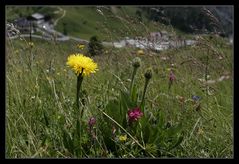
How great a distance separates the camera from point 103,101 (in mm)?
3191

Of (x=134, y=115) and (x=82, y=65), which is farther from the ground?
(x=82, y=65)

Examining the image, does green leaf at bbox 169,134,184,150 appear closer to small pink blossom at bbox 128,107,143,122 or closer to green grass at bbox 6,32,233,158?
green grass at bbox 6,32,233,158

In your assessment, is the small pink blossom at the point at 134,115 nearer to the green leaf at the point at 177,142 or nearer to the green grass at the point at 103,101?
the green grass at the point at 103,101

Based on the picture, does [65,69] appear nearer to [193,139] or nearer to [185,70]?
[185,70]

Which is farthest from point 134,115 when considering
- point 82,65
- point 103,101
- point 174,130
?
point 103,101

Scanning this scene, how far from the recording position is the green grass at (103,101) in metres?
2.64

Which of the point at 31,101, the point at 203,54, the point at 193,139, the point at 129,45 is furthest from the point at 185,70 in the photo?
the point at 31,101

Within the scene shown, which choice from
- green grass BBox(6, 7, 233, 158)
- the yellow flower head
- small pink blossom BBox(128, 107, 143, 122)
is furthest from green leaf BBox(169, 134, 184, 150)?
the yellow flower head

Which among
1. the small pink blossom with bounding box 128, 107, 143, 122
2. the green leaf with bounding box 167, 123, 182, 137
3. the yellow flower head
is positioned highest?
the yellow flower head

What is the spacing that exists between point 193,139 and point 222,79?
5.48 feet

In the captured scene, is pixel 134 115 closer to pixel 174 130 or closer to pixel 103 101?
pixel 174 130

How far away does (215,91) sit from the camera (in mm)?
3920

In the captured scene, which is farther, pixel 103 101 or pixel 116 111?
pixel 103 101

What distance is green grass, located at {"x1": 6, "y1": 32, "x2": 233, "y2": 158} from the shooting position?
264cm
